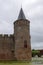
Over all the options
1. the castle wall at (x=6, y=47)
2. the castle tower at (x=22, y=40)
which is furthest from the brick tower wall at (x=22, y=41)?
the castle wall at (x=6, y=47)

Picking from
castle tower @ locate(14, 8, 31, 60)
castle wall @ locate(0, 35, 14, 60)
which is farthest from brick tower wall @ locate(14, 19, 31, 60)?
castle wall @ locate(0, 35, 14, 60)

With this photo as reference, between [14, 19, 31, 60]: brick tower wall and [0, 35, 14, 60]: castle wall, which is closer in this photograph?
[14, 19, 31, 60]: brick tower wall

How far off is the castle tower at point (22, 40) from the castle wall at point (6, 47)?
3.48 ft

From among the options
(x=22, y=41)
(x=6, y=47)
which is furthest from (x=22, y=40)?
(x=6, y=47)

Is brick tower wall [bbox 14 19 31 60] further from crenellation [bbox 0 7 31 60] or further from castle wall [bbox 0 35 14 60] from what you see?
castle wall [bbox 0 35 14 60]

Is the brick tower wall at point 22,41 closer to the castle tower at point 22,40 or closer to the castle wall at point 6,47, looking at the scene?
the castle tower at point 22,40

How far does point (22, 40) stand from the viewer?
29.2 metres

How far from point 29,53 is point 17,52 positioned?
1.83 m

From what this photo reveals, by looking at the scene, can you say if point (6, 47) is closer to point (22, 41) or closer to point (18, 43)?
point (18, 43)

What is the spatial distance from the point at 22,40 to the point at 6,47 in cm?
291

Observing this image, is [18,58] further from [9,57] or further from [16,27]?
[16,27]

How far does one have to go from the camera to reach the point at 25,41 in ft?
96.0

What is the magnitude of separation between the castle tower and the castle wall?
106 cm

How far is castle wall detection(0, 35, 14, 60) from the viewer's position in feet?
97.9
